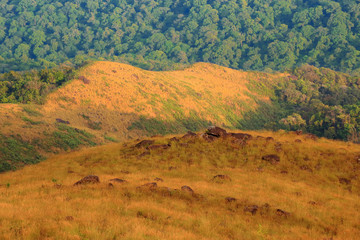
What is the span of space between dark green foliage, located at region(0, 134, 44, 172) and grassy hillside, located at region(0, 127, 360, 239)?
6.83 metres

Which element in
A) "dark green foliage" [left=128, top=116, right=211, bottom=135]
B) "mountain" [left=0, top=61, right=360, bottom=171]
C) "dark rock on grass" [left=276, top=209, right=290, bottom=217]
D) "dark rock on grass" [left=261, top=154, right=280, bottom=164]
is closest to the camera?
"dark rock on grass" [left=276, top=209, right=290, bottom=217]

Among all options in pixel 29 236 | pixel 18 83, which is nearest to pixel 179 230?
pixel 29 236

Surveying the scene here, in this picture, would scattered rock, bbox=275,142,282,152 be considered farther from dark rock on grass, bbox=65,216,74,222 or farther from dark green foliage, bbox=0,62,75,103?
dark green foliage, bbox=0,62,75,103

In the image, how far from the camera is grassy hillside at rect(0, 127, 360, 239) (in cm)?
958

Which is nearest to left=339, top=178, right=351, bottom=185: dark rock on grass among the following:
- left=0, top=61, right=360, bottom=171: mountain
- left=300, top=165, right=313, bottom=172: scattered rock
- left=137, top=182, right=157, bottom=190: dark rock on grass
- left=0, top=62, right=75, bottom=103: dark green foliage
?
left=300, top=165, right=313, bottom=172: scattered rock

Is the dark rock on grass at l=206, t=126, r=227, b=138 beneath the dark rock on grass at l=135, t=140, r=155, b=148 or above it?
above

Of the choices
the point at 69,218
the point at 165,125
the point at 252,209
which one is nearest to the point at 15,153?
the point at 69,218

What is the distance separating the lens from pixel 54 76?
60.2 m

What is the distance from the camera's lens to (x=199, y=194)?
555 inches

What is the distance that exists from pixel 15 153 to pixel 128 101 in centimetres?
3097

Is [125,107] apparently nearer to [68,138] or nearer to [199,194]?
[68,138]

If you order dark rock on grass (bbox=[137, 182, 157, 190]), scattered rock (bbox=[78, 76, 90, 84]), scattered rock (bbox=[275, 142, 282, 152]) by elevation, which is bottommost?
scattered rock (bbox=[78, 76, 90, 84])

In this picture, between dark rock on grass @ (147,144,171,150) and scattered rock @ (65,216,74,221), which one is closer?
scattered rock @ (65,216,74,221)

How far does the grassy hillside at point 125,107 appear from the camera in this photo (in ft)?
125
